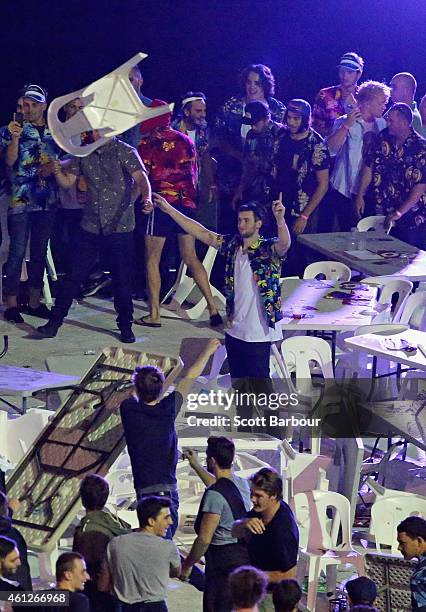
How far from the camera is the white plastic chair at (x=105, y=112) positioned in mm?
10797

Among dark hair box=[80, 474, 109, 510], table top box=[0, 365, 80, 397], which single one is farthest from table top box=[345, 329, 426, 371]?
dark hair box=[80, 474, 109, 510]

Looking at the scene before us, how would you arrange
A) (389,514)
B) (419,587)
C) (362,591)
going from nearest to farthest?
(362,591)
(419,587)
(389,514)

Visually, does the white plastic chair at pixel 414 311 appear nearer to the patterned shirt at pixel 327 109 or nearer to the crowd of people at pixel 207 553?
the patterned shirt at pixel 327 109

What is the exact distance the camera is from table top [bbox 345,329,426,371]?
341 inches

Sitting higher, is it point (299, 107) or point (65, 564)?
point (299, 107)

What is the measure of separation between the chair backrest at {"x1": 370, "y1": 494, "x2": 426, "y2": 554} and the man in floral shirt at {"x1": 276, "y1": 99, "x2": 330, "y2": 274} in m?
4.57

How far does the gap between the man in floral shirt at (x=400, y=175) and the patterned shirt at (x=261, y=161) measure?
764 millimetres

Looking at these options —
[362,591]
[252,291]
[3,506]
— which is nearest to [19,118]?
[252,291]

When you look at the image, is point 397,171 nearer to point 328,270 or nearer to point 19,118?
point 328,270

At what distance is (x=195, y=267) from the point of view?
11461 mm

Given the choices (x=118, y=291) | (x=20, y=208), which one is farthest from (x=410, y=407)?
(x=20, y=208)

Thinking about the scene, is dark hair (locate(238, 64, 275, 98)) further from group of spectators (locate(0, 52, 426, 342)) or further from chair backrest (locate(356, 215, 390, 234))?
chair backrest (locate(356, 215, 390, 234))

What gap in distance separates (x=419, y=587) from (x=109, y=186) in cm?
552

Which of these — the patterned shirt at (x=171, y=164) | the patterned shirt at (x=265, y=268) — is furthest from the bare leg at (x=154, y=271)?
the patterned shirt at (x=265, y=268)
